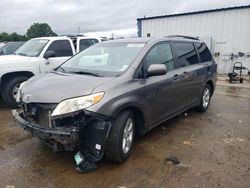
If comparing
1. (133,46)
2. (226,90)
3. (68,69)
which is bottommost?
(226,90)

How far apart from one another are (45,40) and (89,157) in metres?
4.87

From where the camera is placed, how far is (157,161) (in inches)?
141

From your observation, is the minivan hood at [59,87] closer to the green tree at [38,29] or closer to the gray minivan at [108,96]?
the gray minivan at [108,96]

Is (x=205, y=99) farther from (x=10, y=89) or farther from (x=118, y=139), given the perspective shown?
→ (x=10, y=89)

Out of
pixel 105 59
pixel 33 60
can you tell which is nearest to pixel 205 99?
pixel 105 59

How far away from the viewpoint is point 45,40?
280 inches

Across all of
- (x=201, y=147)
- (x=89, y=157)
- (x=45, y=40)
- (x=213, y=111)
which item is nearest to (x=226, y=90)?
(x=213, y=111)

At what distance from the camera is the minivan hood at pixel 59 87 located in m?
3.12

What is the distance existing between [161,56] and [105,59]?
96 centimetres

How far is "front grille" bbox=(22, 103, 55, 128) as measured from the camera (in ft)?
10.3

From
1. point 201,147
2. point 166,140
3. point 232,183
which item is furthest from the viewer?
point 166,140

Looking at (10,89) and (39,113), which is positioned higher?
(39,113)

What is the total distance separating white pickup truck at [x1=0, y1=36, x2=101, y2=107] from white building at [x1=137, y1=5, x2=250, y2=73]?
7412mm

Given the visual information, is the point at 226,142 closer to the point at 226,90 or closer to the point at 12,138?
the point at 12,138
